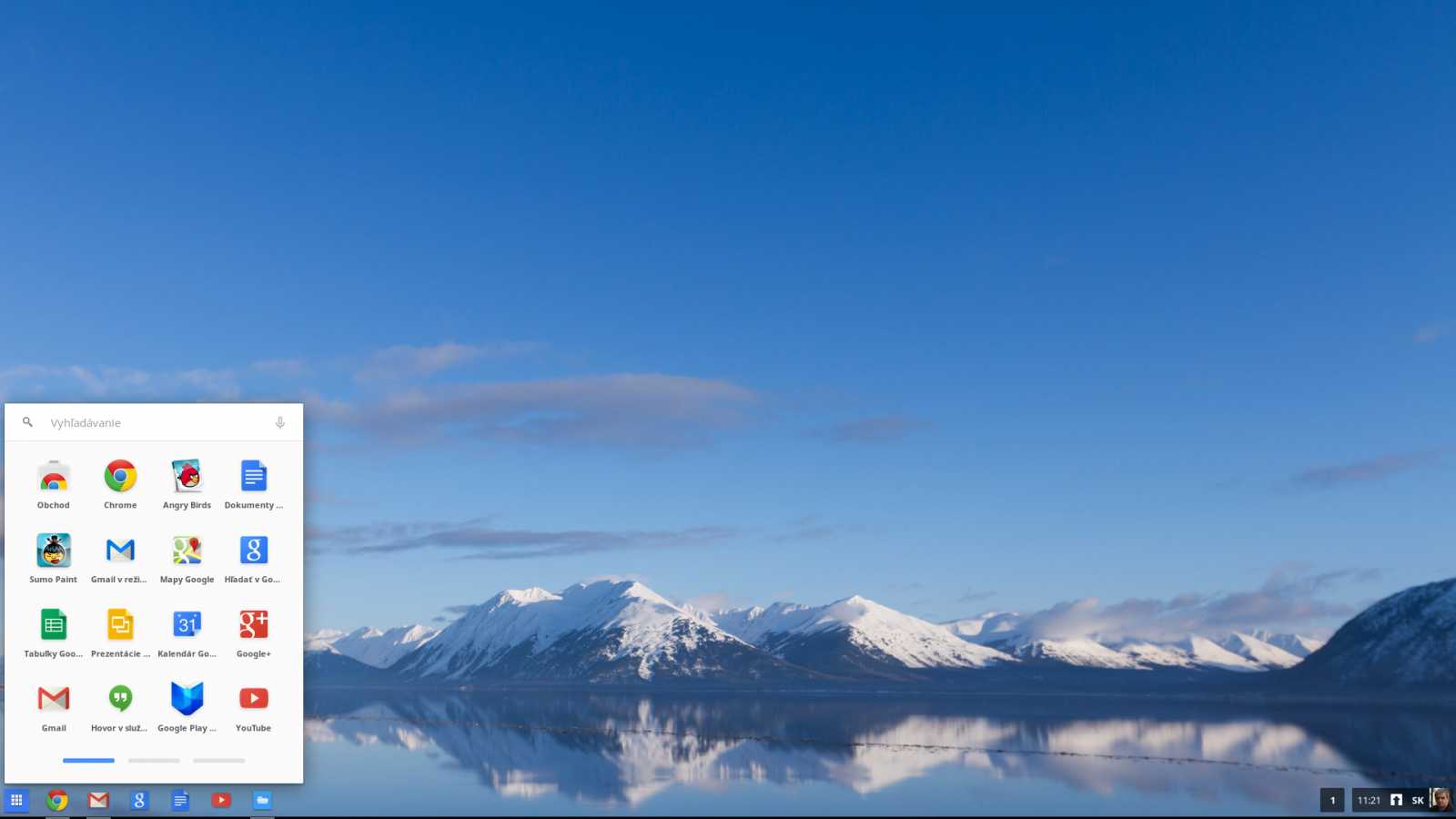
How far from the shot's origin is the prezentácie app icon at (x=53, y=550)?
35.1 metres

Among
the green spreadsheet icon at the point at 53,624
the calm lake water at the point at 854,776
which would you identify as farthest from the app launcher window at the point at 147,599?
the calm lake water at the point at 854,776

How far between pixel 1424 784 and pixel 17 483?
458ft

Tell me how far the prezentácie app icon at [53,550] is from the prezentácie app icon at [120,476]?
2.15 metres

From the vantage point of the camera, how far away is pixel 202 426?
36.2m

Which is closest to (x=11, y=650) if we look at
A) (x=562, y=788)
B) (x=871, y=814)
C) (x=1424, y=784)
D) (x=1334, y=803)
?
(x=1334, y=803)

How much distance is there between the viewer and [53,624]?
3516 centimetres

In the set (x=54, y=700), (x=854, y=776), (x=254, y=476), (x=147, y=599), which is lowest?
(x=854, y=776)

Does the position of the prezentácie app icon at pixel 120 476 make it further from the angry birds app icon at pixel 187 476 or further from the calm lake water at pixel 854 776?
the calm lake water at pixel 854 776

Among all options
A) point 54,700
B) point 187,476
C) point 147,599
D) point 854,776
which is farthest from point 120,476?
point 854,776

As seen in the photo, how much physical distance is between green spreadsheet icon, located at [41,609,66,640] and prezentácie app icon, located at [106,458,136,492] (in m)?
4.30

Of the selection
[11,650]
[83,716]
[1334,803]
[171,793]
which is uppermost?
[11,650]

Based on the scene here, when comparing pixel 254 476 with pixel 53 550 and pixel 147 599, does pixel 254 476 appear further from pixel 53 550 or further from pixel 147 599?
pixel 53 550

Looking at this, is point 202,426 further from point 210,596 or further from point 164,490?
point 210,596

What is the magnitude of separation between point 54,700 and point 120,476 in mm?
7441
